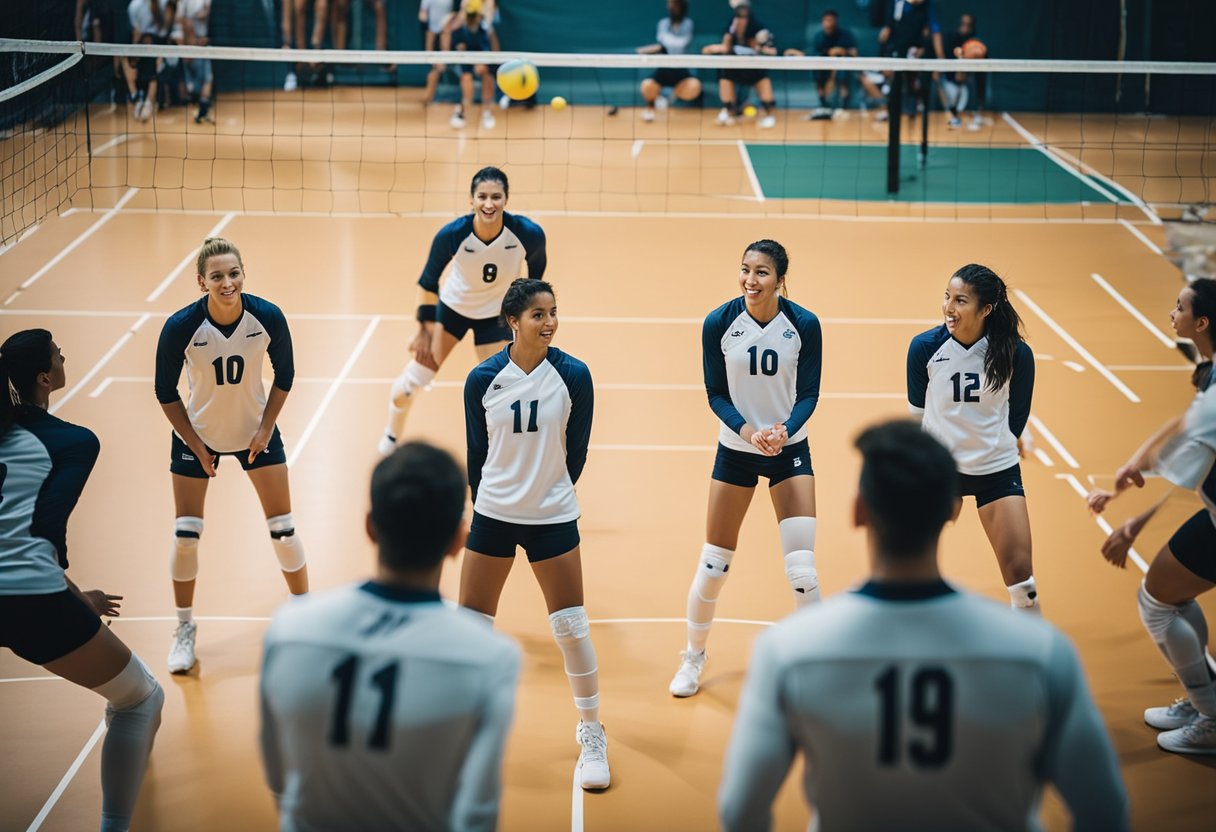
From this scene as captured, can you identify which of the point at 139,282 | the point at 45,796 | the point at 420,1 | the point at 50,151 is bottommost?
the point at 45,796

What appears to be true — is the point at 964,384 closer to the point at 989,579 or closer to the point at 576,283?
the point at 989,579

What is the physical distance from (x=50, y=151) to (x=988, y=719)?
623 inches

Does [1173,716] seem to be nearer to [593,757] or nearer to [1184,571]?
[1184,571]

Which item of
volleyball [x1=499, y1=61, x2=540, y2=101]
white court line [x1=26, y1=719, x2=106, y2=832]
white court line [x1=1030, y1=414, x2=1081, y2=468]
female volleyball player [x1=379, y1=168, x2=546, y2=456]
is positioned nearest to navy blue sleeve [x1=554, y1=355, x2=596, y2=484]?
white court line [x1=26, y1=719, x2=106, y2=832]

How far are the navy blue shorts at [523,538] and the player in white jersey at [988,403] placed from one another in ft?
5.47

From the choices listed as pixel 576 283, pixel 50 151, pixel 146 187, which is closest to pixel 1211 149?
pixel 576 283

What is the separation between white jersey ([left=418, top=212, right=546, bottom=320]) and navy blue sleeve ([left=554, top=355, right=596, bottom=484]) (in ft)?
8.30

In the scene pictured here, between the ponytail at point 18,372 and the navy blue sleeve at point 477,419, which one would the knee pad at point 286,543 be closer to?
the navy blue sleeve at point 477,419

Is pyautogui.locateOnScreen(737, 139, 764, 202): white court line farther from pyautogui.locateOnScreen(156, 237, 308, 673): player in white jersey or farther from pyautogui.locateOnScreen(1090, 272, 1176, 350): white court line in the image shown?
pyautogui.locateOnScreen(156, 237, 308, 673): player in white jersey

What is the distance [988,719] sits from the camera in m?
2.53

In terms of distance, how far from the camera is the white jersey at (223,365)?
5789 millimetres

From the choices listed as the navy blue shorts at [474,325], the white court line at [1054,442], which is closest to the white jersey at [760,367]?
the navy blue shorts at [474,325]

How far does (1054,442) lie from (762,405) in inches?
148

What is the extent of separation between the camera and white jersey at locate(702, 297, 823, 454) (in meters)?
5.67
